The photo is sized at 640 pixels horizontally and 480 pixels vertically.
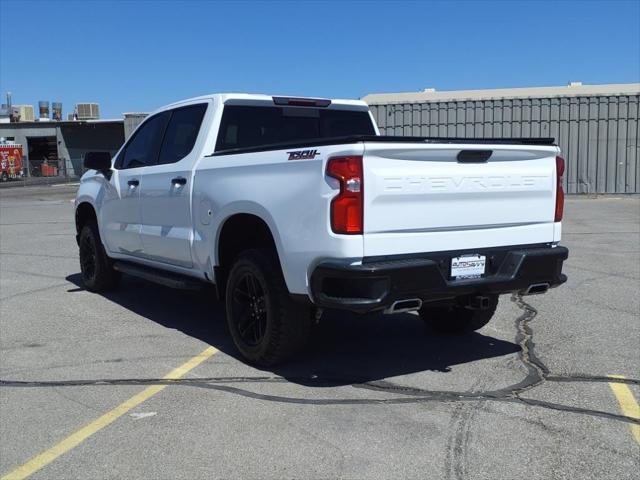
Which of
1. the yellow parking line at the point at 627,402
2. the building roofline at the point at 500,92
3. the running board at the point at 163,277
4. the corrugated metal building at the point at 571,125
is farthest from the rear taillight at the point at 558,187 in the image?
the building roofline at the point at 500,92

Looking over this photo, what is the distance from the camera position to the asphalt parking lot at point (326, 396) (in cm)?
363

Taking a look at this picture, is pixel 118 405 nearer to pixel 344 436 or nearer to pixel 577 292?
pixel 344 436

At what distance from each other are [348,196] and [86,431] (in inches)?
84.3

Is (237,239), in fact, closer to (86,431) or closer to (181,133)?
(181,133)

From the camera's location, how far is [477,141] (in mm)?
4648

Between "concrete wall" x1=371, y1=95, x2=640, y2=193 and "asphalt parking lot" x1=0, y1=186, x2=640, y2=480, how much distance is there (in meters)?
17.3

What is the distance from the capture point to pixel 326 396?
4617 mm

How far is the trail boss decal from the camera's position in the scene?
14.3ft

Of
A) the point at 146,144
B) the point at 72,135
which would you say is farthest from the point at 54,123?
the point at 146,144

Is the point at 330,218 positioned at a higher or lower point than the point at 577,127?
lower

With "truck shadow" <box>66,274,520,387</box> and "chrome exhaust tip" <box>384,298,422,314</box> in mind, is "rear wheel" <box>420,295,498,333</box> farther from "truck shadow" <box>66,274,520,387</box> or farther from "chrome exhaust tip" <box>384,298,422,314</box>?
"chrome exhaust tip" <box>384,298,422,314</box>

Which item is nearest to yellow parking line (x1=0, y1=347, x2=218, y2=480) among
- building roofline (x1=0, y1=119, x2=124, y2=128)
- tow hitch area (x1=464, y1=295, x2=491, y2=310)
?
tow hitch area (x1=464, y1=295, x2=491, y2=310)

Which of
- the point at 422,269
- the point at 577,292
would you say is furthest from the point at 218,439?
the point at 577,292

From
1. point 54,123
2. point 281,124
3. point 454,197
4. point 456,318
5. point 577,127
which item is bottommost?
point 456,318
